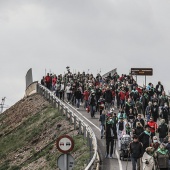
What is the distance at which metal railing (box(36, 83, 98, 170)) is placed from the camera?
28.1 metres

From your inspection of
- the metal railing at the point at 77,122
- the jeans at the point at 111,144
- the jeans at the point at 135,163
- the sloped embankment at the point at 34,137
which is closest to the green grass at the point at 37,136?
the sloped embankment at the point at 34,137

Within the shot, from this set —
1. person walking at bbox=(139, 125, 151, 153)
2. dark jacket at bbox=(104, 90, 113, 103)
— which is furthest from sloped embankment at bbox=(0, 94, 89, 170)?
dark jacket at bbox=(104, 90, 113, 103)

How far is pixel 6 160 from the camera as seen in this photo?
41156 millimetres

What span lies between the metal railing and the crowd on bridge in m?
0.66

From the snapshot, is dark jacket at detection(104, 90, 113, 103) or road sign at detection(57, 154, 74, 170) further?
dark jacket at detection(104, 90, 113, 103)

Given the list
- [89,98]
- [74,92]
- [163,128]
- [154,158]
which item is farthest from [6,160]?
[154,158]

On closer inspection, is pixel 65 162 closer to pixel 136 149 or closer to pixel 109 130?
pixel 136 149

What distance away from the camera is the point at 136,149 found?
25.9 meters

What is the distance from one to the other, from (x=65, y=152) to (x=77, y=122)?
17376 millimetres

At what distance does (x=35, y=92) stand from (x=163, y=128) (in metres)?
30.1

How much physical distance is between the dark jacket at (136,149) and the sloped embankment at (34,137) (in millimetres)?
2829

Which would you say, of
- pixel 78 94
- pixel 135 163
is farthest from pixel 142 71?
pixel 135 163

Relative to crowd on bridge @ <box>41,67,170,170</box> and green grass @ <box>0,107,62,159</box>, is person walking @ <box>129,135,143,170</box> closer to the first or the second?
crowd on bridge @ <box>41,67,170,170</box>

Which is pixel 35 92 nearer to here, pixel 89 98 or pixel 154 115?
pixel 89 98
